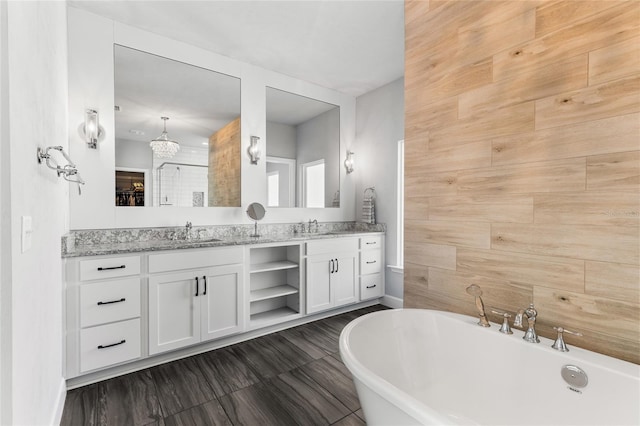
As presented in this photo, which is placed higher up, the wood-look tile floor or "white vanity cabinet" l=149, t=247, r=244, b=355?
"white vanity cabinet" l=149, t=247, r=244, b=355

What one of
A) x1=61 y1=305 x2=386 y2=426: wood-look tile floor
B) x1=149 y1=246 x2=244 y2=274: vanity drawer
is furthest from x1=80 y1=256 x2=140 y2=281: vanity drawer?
x1=61 y1=305 x2=386 y2=426: wood-look tile floor

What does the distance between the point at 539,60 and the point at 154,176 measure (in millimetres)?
2901

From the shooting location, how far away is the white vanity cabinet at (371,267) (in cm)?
360

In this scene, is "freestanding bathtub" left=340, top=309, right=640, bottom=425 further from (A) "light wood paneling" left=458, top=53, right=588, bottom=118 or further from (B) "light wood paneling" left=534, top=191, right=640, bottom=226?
(A) "light wood paneling" left=458, top=53, right=588, bottom=118

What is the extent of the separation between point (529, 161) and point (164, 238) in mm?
2810

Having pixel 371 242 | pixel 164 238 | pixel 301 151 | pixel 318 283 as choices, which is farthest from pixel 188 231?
pixel 371 242

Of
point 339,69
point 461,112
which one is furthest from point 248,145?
point 461,112

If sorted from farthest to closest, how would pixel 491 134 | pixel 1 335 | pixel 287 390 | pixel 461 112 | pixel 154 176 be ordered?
pixel 154 176, pixel 287 390, pixel 461 112, pixel 491 134, pixel 1 335

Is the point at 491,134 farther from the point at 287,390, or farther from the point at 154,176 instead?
the point at 154,176

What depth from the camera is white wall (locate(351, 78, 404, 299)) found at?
3.69m

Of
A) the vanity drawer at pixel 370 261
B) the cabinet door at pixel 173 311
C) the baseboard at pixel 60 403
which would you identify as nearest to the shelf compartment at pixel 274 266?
the cabinet door at pixel 173 311

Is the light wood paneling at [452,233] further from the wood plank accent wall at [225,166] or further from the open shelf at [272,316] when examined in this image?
the wood plank accent wall at [225,166]

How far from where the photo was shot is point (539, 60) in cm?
142

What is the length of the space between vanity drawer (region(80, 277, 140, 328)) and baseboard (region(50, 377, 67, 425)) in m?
0.36
